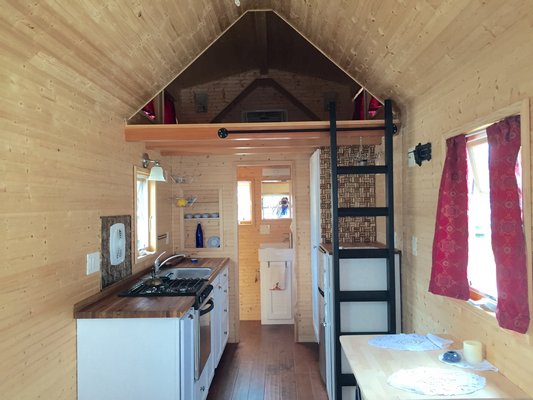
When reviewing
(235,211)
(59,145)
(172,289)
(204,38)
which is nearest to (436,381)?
(172,289)

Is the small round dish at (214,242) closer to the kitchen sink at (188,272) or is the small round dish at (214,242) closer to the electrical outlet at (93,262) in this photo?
the kitchen sink at (188,272)

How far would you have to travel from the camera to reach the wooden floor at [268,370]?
3115 millimetres

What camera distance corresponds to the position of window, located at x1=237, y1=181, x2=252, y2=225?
18.2ft

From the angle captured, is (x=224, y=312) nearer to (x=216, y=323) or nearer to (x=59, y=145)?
(x=216, y=323)

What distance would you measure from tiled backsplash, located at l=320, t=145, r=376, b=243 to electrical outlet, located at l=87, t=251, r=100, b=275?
6.69ft

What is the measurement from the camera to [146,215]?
356 cm

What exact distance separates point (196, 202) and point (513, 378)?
137 inches

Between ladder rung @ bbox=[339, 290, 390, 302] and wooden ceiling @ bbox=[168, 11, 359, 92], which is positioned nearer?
ladder rung @ bbox=[339, 290, 390, 302]

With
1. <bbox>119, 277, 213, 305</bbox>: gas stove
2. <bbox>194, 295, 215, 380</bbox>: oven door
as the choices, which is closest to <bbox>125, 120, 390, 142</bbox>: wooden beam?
<bbox>119, 277, 213, 305</bbox>: gas stove

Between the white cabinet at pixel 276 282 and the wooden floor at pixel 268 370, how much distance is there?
0.32 meters

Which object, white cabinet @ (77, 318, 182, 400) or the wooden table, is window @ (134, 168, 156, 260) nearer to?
white cabinet @ (77, 318, 182, 400)

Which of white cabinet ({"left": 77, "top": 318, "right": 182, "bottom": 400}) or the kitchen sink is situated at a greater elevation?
the kitchen sink

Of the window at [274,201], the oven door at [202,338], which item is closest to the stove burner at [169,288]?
the oven door at [202,338]

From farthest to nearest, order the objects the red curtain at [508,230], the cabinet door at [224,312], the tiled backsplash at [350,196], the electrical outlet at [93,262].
→ the cabinet door at [224,312], the tiled backsplash at [350,196], the electrical outlet at [93,262], the red curtain at [508,230]
